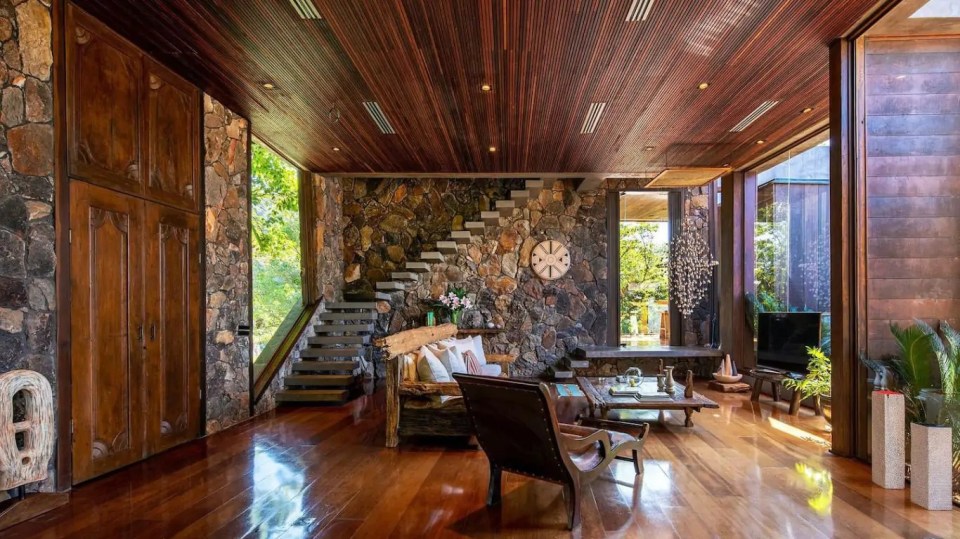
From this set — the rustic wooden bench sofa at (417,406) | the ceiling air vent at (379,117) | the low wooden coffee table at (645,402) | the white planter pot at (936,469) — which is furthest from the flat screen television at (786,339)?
the ceiling air vent at (379,117)

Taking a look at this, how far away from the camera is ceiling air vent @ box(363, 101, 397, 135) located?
5.15m

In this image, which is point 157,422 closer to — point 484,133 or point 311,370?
point 311,370

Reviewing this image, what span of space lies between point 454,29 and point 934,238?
13.0 ft

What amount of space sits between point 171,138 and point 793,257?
7182 mm

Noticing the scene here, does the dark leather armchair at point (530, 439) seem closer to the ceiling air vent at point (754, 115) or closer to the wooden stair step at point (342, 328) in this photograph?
the ceiling air vent at point (754, 115)

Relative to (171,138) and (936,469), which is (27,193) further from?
(936,469)

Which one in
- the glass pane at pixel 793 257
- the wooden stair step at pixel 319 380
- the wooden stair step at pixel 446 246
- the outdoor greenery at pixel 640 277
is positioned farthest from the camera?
the outdoor greenery at pixel 640 277

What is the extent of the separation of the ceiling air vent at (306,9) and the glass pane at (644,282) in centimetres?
647

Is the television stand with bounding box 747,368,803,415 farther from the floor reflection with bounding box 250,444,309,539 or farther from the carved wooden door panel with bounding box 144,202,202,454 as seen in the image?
the carved wooden door panel with bounding box 144,202,202,454

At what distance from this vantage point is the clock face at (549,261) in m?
8.51

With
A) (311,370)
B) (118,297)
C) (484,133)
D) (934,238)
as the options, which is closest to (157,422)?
(118,297)

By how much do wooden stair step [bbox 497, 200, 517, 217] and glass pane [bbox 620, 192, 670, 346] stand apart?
1942 mm

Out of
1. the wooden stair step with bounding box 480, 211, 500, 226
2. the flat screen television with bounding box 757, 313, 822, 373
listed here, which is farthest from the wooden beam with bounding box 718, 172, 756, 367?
the wooden stair step with bounding box 480, 211, 500, 226

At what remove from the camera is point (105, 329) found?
376cm
